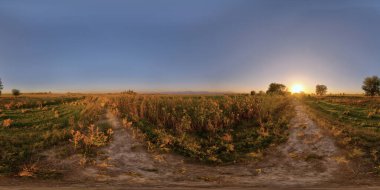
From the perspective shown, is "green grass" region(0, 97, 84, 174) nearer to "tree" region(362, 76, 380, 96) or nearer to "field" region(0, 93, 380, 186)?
"field" region(0, 93, 380, 186)

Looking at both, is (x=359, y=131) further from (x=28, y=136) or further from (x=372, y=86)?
(x=372, y=86)

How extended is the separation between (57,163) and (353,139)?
1674 cm

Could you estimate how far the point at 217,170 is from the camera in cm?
1678

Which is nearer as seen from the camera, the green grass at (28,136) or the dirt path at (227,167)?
the dirt path at (227,167)

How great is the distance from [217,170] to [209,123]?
7.10 metres

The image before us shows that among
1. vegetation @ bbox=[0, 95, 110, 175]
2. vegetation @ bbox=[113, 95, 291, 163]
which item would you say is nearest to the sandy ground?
vegetation @ bbox=[113, 95, 291, 163]

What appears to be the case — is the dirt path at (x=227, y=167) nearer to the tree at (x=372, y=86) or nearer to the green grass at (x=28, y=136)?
the green grass at (x=28, y=136)

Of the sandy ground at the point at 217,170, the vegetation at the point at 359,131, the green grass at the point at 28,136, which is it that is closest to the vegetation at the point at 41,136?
the green grass at the point at 28,136

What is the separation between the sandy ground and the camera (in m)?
13.9

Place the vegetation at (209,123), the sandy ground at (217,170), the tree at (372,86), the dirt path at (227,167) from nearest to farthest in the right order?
the sandy ground at (217,170) → the dirt path at (227,167) → the vegetation at (209,123) → the tree at (372,86)

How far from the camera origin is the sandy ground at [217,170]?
13898mm

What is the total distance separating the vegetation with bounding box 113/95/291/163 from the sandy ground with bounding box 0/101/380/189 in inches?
45.2

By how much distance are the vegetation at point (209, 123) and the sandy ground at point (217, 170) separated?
→ 1.15 meters

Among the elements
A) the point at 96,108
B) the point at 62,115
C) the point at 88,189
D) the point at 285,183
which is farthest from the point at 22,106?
the point at 285,183
